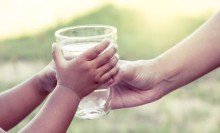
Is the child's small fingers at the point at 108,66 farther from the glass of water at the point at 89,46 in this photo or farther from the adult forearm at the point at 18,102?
the adult forearm at the point at 18,102

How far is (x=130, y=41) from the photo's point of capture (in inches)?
128

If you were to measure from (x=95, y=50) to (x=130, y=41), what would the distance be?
6.31ft

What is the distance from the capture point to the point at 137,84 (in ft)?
5.27

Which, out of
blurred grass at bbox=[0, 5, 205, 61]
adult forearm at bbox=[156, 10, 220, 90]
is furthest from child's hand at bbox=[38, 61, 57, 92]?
blurred grass at bbox=[0, 5, 205, 61]

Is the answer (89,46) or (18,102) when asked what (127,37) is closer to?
(18,102)

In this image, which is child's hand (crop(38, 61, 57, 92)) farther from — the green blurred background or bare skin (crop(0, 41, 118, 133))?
the green blurred background

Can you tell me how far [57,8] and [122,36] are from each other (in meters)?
0.69

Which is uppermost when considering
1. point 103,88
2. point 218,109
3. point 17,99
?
point 103,88

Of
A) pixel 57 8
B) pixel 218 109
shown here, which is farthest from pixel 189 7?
pixel 218 109

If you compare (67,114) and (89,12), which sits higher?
(67,114)

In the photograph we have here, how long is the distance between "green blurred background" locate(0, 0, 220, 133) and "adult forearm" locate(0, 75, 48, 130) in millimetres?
767

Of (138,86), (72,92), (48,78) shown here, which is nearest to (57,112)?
(72,92)

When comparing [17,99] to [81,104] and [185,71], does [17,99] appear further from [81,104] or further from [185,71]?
[185,71]

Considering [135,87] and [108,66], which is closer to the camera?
[108,66]
